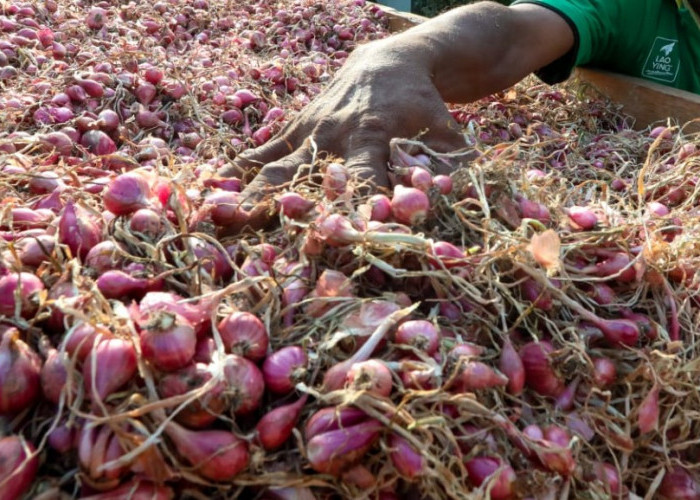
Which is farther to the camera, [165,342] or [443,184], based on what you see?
[443,184]

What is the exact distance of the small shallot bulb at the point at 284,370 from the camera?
2.85 feet

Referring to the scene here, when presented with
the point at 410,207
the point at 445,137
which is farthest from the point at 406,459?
the point at 445,137

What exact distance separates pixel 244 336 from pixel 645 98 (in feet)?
7.55

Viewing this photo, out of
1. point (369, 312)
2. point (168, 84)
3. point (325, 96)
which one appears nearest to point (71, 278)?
point (369, 312)

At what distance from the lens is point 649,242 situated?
121 cm

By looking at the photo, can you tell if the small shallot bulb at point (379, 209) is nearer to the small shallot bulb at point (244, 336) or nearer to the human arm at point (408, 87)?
the human arm at point (408, 87)

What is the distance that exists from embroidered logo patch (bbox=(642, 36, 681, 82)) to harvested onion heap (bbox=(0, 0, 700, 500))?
134cm

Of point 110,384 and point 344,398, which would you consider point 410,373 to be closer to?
point 344,398

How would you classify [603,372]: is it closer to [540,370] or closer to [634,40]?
[540,370]

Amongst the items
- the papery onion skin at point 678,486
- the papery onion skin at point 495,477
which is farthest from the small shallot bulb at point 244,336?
the papery onion skin at point 678,486

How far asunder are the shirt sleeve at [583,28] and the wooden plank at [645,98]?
13 centimetres

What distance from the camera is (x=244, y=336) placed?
89 cm

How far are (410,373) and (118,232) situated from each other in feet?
1.93

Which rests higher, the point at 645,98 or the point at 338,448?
the point at 338,448
